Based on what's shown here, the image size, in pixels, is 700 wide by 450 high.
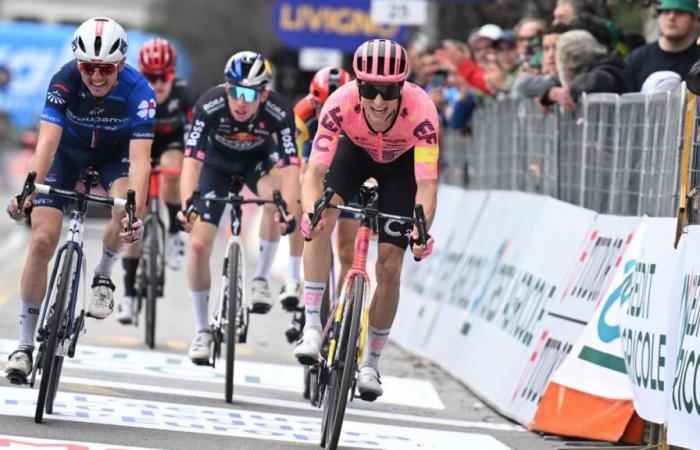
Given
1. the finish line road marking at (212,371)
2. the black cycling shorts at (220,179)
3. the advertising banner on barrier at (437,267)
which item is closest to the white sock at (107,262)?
the black cycling shorts at (220,179)

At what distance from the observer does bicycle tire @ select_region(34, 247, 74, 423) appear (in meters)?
9.05

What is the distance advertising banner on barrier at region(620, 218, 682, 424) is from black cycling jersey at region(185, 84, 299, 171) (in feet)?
8.82

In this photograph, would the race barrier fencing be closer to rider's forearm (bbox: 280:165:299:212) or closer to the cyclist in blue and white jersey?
rider's forearm (bbox: 280:165:299:212)

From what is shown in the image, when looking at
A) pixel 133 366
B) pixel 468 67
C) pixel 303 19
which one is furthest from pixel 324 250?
pixel 303 19

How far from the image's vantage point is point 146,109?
9734 millimetres

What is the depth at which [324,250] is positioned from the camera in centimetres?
984

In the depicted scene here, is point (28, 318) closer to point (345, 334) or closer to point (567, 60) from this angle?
point (345, 334)

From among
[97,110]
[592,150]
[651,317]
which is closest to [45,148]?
[97,110]

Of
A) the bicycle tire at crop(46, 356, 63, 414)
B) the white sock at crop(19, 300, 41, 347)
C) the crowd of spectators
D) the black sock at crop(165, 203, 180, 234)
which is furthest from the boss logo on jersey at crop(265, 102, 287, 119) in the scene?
the black sock at crop(165, 203, 180, 234)

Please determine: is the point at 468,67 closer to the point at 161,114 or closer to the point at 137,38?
the point at 161,114

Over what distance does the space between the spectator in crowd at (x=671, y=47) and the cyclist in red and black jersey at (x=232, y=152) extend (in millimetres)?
2559

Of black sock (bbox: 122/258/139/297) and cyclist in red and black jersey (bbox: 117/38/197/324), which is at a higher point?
cyclist in red and black jersey (bbox: 117/38/197/324)

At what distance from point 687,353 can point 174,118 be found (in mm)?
6526

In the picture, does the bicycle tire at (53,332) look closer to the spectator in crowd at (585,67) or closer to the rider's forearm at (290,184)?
the rider's forearm at (290,184)
